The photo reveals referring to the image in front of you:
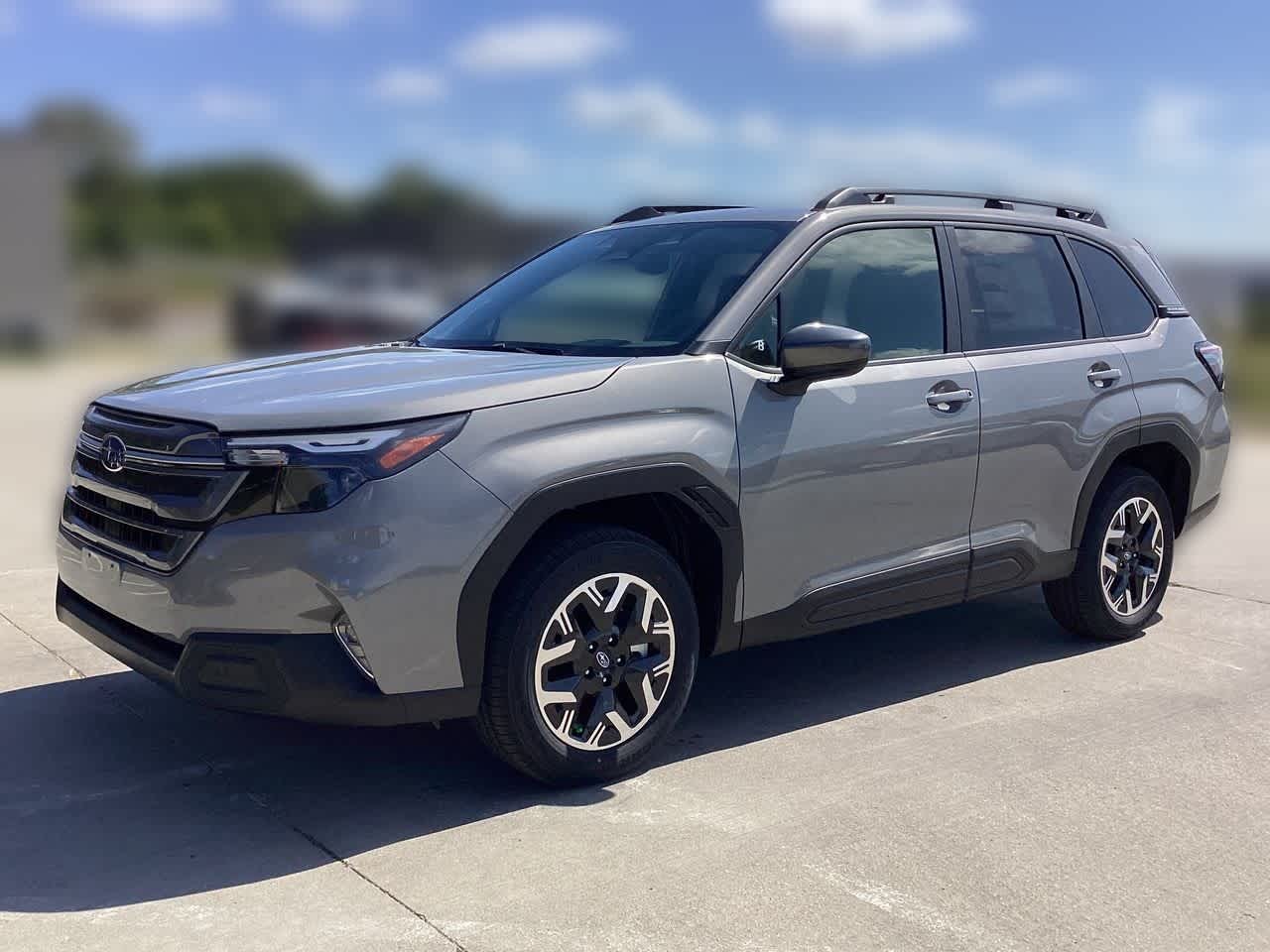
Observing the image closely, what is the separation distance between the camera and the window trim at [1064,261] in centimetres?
552

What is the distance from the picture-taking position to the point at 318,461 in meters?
3.89

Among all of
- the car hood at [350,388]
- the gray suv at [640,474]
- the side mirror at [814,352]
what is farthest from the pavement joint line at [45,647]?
the side mirror at [814,352]

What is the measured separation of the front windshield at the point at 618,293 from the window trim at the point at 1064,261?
85 cm

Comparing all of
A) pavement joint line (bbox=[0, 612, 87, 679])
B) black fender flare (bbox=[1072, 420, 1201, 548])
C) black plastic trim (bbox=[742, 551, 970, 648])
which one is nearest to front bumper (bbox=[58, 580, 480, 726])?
black plastic trim (bbox=[742, 551, 970, 648])

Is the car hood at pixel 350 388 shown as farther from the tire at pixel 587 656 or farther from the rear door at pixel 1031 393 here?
the rear door at pixel 1031 393

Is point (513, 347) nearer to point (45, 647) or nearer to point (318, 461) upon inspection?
point (318, 461)

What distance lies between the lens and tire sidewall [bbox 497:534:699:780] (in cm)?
415

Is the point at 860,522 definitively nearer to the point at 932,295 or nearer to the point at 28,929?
the point at 932,295

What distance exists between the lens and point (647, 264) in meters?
5.39

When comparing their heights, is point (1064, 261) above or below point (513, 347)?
above

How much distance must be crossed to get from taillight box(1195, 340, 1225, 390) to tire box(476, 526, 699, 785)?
318 cm

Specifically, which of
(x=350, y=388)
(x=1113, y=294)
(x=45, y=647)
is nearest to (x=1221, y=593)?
(x=1113, y=294)

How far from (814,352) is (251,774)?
2227mm

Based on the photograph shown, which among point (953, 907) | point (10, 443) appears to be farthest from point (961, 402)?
point (10, 443)
